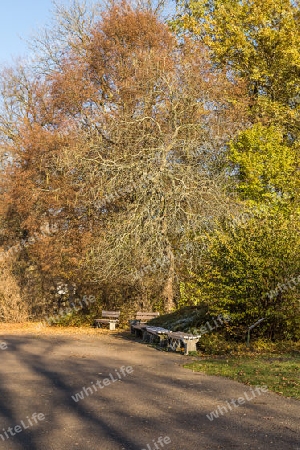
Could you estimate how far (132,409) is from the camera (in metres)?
8.33

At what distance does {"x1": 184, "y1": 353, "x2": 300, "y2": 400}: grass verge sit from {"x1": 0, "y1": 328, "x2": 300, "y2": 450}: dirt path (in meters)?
0.35

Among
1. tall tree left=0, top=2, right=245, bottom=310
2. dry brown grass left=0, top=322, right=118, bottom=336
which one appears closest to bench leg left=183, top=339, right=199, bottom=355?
dry brown grass left=0, top=322, right=118, bottom=336

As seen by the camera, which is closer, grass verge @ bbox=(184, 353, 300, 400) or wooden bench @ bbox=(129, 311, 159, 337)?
grass verge @ bbox=(184, 353, 300, 400)

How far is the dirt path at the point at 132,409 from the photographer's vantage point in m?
6.78

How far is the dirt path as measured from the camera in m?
6.78

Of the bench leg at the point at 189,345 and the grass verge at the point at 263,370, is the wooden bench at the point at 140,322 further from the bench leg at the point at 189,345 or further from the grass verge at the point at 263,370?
the grass verge at the point at 263,370

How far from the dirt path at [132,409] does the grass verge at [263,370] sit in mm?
354

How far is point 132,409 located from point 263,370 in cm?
391

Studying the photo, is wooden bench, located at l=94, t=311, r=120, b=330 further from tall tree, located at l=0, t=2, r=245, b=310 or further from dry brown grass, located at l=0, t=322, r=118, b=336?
tall tree, located at l=0, t=2, r=245, b=310

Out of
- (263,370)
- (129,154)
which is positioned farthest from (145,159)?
(263,370)

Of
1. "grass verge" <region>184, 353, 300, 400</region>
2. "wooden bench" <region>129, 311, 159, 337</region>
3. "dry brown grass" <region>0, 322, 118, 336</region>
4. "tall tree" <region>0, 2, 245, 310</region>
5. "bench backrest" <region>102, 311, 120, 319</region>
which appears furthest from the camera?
"bench backrest" <region>102, 311, 120, 319</region>

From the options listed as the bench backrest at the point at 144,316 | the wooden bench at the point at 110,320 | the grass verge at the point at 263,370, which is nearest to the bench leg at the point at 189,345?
the grass verge at the point at 263,370

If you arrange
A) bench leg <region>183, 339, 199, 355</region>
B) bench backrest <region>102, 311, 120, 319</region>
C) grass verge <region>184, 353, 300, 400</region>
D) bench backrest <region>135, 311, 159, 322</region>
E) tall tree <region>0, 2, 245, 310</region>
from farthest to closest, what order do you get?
bench backrest <region>102, 311, 120, 319</region> → tall tree <region>0, 2, 245, 310</region> → bench backrest <region>135, 311, 159, 322</region> → bench leg <region>183, 339, 199, 355</region> → grass verge <region>184, 353, 300, 400</region>

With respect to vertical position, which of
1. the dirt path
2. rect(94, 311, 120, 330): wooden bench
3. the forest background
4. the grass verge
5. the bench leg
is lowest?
the dirt path
